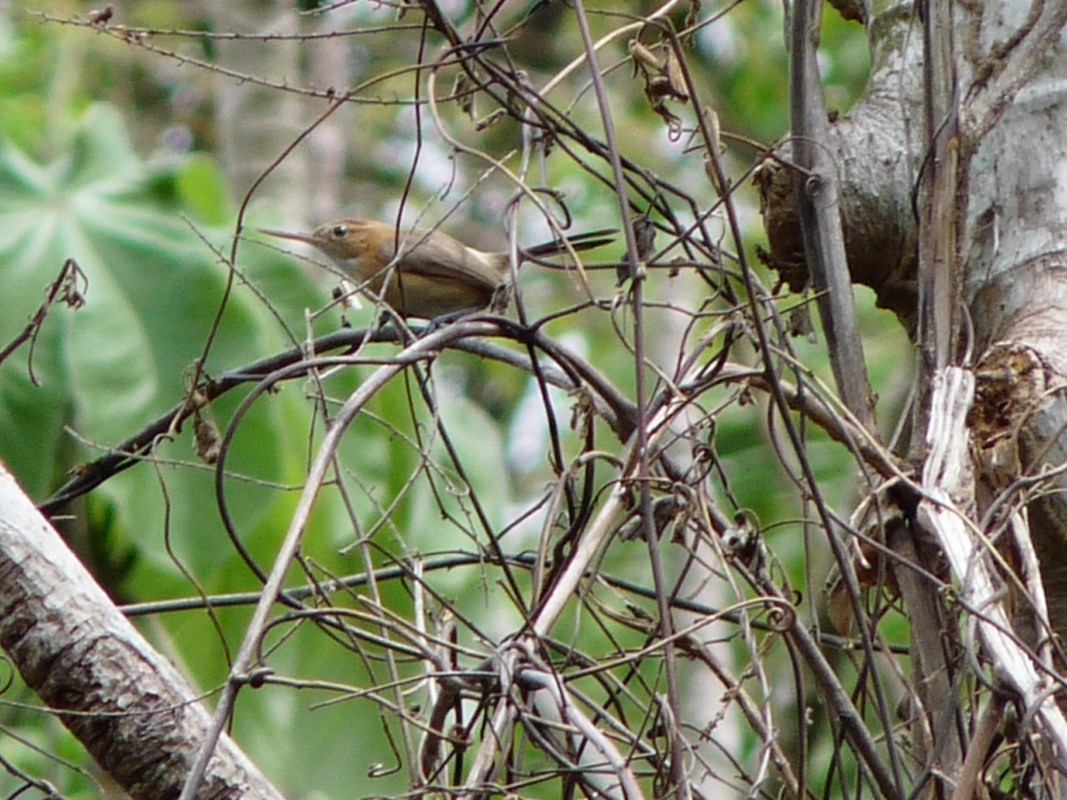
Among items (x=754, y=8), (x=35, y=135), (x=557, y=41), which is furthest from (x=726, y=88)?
(x=35, y=135)

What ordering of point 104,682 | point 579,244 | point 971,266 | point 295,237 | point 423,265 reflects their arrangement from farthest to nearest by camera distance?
point 295,237 → point 423,265 → point 579,244 → point 971,266 → point 104,682

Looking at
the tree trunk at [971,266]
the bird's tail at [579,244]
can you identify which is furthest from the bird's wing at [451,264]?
the tree trunk at [971,266]

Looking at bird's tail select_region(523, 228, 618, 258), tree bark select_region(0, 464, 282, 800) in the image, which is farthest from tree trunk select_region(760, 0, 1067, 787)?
tree bark select_region(0, 464, 282, 800)

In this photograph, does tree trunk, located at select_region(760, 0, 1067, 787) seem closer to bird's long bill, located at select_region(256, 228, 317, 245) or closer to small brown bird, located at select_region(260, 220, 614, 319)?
small brown bird, located at select_region(260, 220, 614, 319)

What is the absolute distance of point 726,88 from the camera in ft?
32.5

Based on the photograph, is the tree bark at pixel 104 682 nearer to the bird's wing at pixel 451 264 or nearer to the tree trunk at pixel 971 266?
the tree trunk at pixel 971 266

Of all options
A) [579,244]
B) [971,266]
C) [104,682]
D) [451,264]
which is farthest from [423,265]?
[104,682]

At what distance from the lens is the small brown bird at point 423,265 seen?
14.9 feet

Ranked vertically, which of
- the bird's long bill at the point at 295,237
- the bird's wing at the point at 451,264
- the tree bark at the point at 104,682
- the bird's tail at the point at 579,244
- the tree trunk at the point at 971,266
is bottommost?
the tree bark at the point at 104,682

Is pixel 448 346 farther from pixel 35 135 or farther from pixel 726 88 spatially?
pixel 726 88

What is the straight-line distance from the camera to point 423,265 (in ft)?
15.0

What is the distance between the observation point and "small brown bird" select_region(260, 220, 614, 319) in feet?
14.9

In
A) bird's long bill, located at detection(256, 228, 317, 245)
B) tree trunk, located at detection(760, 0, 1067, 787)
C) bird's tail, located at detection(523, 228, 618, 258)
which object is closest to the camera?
tree trunk, located at detection(760, 0, 1067, 787)

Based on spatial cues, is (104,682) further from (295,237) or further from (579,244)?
(295,237)
